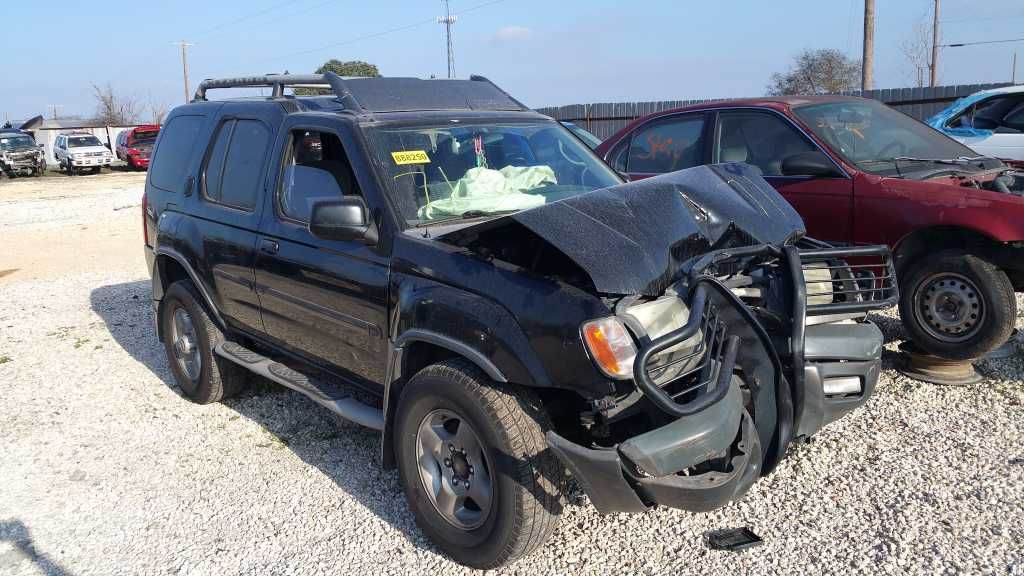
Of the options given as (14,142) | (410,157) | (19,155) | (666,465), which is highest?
(14,142)

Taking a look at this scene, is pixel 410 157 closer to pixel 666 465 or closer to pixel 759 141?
pixel 666 465

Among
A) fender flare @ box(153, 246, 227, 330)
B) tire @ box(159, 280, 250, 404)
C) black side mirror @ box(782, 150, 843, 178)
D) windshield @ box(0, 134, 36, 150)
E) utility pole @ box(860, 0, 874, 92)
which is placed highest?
utility pole @ box(860, 0, 874, 92)

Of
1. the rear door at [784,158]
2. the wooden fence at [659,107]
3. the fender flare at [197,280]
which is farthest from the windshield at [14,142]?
the rear door at [784,158]

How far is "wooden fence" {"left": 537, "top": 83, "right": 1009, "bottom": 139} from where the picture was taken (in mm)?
17172

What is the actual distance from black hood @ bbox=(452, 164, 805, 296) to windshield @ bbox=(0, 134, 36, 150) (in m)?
37.0

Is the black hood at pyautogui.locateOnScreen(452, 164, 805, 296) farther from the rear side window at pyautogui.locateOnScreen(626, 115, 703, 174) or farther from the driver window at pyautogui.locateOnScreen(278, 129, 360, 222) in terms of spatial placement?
the rear side window at pyautogui.locateOnScreen(626, 115, 703, 174)

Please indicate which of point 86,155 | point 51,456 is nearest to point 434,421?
point 51,456

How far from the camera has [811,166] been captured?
5746mm

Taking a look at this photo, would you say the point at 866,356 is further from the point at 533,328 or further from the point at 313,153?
the point at 313,153

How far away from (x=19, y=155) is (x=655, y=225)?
3669 centimetres

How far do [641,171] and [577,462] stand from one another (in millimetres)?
4532

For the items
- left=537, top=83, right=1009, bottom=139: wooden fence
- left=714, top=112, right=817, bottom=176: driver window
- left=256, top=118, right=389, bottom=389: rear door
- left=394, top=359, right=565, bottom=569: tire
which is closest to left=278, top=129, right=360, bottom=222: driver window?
left=256, top=118, right=389, bottom=389: rear door

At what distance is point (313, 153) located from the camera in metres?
4.44

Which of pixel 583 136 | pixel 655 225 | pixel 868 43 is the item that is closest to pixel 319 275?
pixel 655 225
